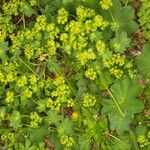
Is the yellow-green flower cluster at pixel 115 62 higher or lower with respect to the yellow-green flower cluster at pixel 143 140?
higher

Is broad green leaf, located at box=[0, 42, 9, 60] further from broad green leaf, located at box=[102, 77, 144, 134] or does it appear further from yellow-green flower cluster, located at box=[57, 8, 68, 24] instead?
broad green leaf, located at box=[102, 77, 144, 134]

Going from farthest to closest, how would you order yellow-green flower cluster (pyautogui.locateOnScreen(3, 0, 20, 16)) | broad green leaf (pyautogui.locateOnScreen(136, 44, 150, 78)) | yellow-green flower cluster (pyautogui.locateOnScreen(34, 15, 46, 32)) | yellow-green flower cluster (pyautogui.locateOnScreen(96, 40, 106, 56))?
yellow-green flower cluster (pyautogui.locateOnScreen(3, 0, 20, 16))
yellow-green flower cluster (pyautogui.locateOnScreen(34, 15, 46, 32))
broad green leaf (pyautogui.locateOnScreen(136, 44, 150, 78))
yellow-green flower cluster (pyautogui.locateOnScreen(96, 40, 106, 56))

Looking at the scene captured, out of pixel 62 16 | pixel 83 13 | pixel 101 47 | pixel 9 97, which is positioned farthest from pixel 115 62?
pixel 9 97

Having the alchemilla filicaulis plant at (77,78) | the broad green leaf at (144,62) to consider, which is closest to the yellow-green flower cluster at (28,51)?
the alchemilla filicaulis plant at (77,78)

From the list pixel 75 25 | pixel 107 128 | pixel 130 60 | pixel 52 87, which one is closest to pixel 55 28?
pixel 75 25

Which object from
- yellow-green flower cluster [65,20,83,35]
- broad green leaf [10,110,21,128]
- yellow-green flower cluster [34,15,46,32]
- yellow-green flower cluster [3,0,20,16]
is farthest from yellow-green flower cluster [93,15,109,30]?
broad green leaf [10,110,21,128]

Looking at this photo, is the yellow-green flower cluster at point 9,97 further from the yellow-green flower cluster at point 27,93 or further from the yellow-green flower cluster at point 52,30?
the yellow-green flower cluster at point 52,30
